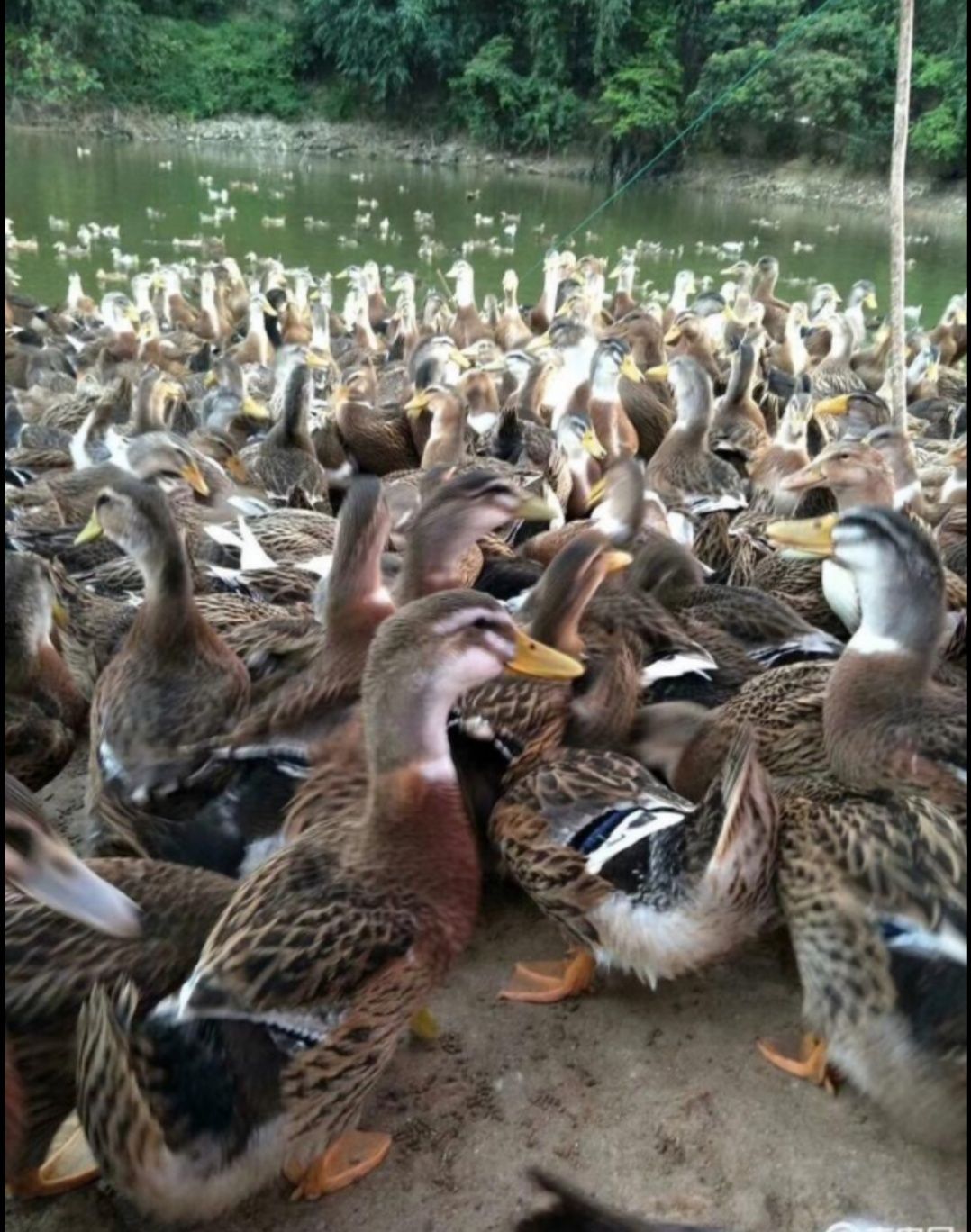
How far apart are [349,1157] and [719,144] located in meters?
33.7

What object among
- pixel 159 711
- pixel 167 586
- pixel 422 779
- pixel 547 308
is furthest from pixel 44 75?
pixel 422 779

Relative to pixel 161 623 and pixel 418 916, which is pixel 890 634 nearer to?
pixel 418 916

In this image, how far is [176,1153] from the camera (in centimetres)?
199

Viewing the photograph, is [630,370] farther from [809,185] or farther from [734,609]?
[809,185]

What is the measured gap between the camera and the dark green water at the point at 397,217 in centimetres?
1962

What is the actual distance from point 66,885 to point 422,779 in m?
0.82

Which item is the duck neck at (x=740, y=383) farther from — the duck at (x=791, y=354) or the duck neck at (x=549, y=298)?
the duck neck at (x=549, y=298)

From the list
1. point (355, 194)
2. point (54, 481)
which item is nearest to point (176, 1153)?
point (54, 481)

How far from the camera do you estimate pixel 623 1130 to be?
2.45 metres

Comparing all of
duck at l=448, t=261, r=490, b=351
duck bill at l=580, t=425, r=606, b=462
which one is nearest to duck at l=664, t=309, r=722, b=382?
duck at l=448, t=261, r=490, b=351

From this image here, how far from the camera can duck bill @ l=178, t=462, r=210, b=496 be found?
18.2 feet

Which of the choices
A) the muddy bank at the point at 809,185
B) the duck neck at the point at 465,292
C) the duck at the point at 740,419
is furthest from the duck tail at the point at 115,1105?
the muddy bank at the point at 809,185

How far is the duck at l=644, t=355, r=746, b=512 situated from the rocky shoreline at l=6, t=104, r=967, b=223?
25772 millimetres

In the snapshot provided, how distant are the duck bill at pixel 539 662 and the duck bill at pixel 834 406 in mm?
4871
